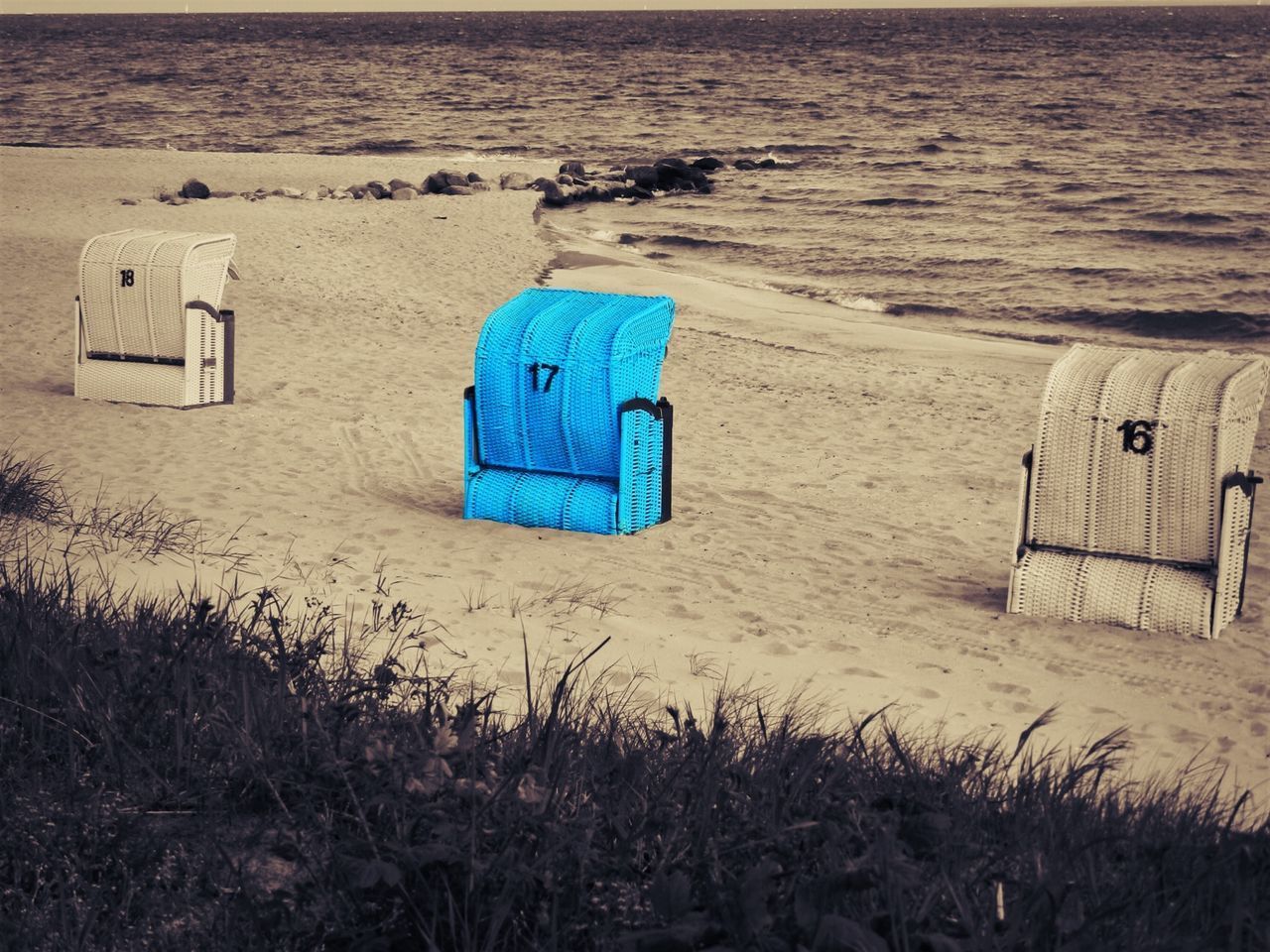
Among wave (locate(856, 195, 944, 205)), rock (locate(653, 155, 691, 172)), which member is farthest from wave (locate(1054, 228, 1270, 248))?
rock (locate(653, 155, 691, 172))

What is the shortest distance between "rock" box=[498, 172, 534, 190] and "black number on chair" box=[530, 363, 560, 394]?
834 inches

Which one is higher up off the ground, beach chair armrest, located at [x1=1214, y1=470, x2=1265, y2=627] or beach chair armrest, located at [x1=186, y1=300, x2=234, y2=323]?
beach chair armrest, located at [x1=186, y1=300, x2=234, y2=323]

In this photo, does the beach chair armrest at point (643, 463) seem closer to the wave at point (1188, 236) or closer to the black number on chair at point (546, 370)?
the black number on chair at point (546, 370)

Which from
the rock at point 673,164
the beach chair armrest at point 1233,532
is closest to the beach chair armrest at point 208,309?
the beach chair armrest at point 1233,532

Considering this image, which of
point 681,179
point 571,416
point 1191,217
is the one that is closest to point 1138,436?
point 571,416

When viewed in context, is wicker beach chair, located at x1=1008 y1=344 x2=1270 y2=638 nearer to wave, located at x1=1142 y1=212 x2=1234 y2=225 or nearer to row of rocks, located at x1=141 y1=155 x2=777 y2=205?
wave, located at x1=1142 y1=212 x2=1234 y2=225

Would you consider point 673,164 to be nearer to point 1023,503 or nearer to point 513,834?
point 1023,503

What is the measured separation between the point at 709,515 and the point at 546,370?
4.20ft

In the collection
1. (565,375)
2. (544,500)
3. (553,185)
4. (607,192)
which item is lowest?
(544,500)

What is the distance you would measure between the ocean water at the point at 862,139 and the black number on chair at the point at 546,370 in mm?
10402

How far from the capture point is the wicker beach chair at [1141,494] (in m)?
5.73

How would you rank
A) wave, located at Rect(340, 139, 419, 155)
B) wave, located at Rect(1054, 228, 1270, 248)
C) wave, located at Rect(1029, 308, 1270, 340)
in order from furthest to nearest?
wave, located at Rect(340, 139, 419, 155) < wave, located at Rect(1054, 228, 1270, 248) < wave, located at Rect(1029, 308, 1270, 340)

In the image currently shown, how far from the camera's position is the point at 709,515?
24.0ft

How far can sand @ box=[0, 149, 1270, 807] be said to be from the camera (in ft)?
16.8
